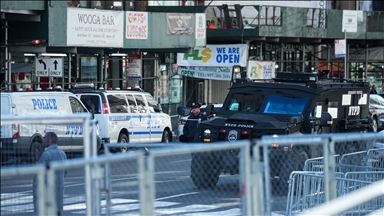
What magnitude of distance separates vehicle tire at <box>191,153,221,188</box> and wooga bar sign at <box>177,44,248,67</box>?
26105mm

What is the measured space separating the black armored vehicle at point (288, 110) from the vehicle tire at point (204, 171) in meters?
4.38

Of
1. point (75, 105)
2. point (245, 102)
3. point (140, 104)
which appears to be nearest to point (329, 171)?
point (245, 102)

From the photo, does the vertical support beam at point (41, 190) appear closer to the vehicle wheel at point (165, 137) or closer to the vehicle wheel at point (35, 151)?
the vehicle wheel at point (35, 151)

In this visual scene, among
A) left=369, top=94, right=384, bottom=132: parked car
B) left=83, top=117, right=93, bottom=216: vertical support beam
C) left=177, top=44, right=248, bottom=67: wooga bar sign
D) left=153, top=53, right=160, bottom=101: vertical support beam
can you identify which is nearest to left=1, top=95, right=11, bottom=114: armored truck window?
left=83, top=117, right=93, bottom=216: vertical support beam

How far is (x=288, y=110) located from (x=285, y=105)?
0.49 ft

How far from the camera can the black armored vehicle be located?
52.0 feet

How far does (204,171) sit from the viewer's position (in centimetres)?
1009

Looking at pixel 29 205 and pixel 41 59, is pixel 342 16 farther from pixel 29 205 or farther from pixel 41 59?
pixel 29 205

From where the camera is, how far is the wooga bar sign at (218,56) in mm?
36406

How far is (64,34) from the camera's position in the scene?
26000 mm

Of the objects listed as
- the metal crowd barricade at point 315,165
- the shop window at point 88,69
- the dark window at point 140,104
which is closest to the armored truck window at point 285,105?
the metal crowd barricade at point 315,165

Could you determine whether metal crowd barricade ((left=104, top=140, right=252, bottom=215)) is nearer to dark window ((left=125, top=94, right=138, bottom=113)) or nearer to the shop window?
dark window ((left=125, top=94, right=138, bottom=113))

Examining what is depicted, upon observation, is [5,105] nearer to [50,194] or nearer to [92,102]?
[92,102]

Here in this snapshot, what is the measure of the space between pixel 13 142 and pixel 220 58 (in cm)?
2804
